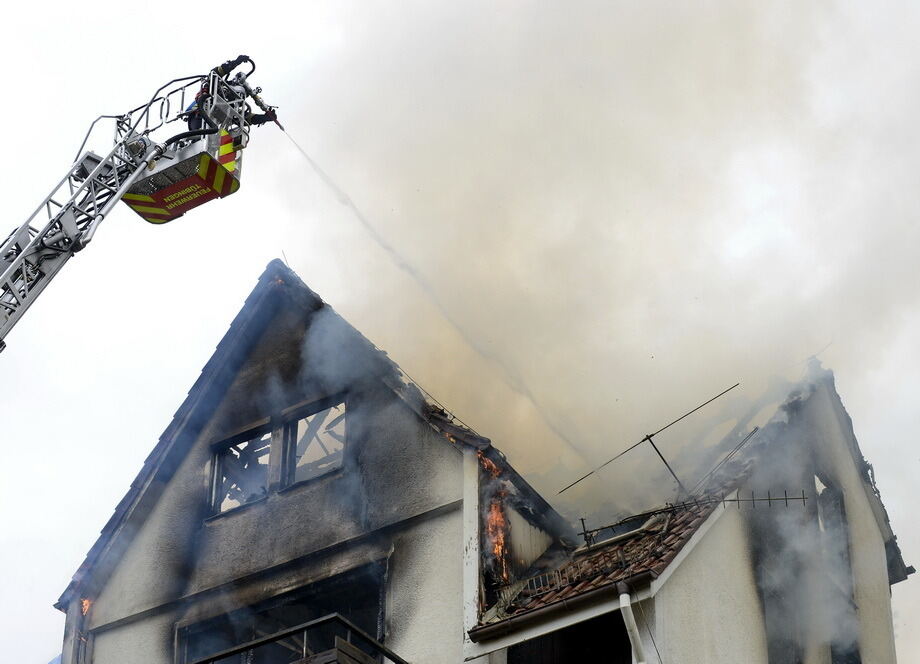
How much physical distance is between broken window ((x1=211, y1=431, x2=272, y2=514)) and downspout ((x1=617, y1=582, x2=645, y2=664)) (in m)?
6.71

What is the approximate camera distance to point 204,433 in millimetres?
19156

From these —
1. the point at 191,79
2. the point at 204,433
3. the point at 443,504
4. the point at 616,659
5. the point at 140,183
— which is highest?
the point at 191,79

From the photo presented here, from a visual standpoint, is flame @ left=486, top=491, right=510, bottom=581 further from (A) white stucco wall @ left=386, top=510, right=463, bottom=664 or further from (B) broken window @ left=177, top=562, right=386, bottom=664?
(B) broken window @ left=177, top=562, right=386, bottom=664

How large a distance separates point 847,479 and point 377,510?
6466 mm

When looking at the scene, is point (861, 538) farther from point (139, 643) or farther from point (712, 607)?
point (139, 643)

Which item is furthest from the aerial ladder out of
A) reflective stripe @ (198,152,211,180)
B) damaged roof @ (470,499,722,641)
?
damaged roof @ (470,499,722,641)

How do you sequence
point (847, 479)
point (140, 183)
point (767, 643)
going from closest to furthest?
point (767, 643) < point (140, 183) < point (847, 479)

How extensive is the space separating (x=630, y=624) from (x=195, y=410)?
27.1 ft

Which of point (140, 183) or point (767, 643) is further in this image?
point (140, 183)

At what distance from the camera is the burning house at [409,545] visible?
1443 cm

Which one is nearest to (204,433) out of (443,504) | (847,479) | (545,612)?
(443,504)

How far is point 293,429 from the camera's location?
18.3 metres

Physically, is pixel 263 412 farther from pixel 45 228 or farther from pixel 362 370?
pixel 45 228

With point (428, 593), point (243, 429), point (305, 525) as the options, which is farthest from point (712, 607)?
point (243, 429)
